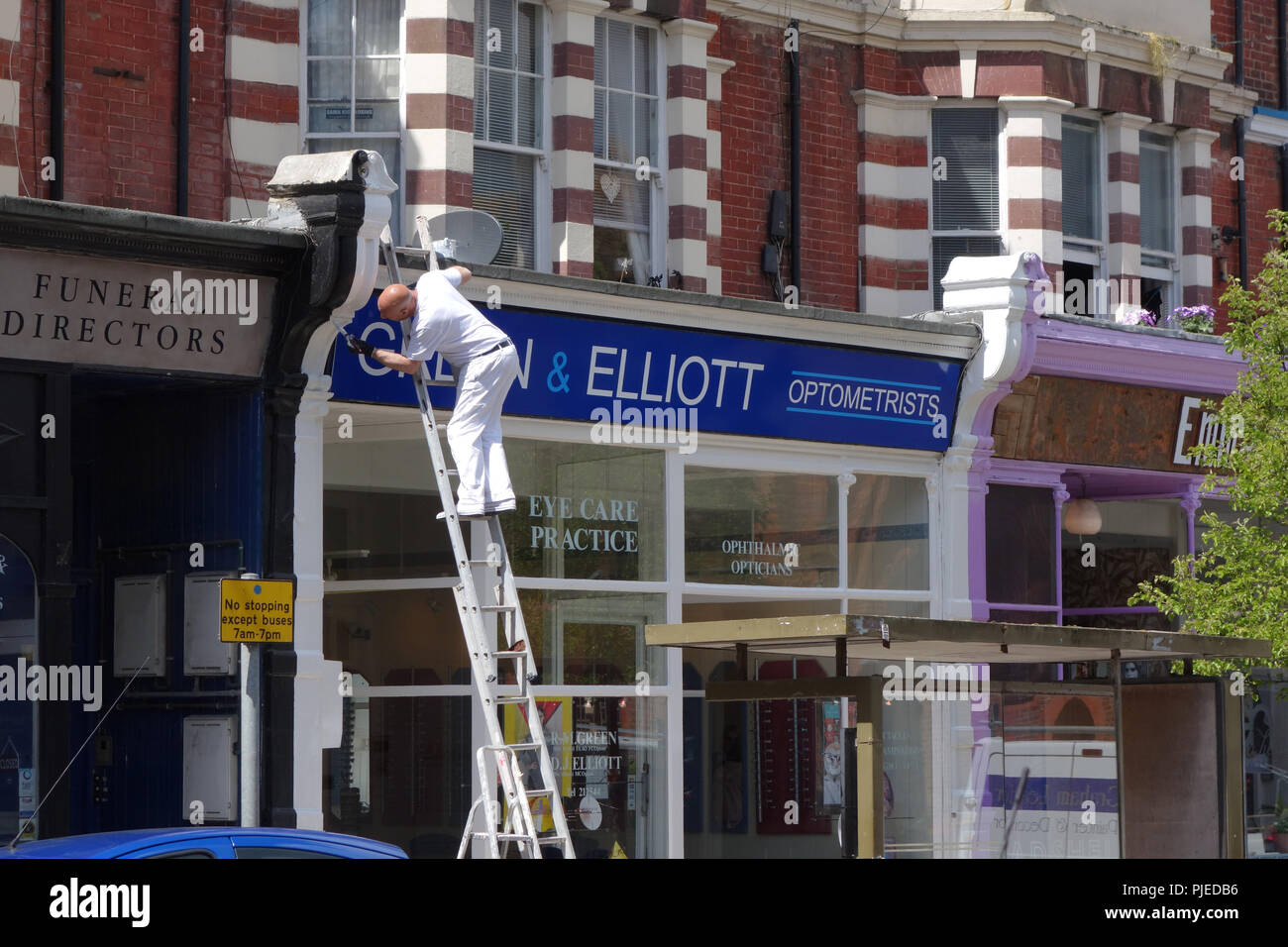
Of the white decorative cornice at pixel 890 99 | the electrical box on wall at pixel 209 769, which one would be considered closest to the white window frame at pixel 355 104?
the electrical box on wall at pixel 209 769

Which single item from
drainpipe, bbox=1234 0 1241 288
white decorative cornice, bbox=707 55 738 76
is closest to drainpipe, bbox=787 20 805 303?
white decorative cornice, bbox=707 55 738 76

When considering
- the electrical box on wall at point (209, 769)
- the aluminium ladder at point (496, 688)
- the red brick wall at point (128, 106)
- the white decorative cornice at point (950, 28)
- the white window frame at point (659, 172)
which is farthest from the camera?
the white decorative cornice at point (950, 28)

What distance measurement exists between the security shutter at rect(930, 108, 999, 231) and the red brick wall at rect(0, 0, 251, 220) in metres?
6.85

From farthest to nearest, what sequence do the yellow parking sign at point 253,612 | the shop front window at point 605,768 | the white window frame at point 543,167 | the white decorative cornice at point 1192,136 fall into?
1. the white decorative cornice at point 1192,136
2. the white window frame at point 543,167
3. the shop front window at point 605,768
4. the yellow parking sign at point 253,612

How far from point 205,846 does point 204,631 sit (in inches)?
229

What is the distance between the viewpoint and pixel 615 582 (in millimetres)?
14453

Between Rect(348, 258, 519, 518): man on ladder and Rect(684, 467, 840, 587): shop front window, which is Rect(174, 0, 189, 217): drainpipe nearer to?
Rect(348, 258, 519, 518): man on ladder

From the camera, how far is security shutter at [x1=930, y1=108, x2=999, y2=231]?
1752 centimetres

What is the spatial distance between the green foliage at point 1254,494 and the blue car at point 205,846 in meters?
9.93

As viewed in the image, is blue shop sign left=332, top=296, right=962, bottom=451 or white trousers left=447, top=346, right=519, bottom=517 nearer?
white trousers left=447, top=346, right=519, bottom=517

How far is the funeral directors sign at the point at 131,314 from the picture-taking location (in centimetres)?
1105

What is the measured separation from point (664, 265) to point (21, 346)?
6.01 metres

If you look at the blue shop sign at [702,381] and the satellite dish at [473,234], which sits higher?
the satellite dish at [473,234]

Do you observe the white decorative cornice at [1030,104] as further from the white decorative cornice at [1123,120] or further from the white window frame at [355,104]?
the white window frame at [355,104]
